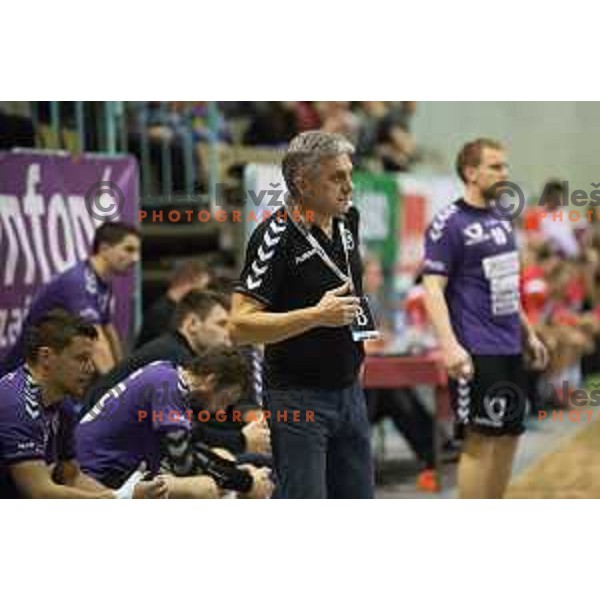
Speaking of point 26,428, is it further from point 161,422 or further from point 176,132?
point 176,132

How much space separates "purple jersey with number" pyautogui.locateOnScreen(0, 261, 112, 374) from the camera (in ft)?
18.2

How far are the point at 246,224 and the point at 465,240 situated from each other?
2.43ft

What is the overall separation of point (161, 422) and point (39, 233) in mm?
806

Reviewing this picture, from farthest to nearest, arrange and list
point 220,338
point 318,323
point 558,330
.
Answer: point 558,330
point 220,338
point 318,323

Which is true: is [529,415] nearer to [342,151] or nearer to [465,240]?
[465,240]

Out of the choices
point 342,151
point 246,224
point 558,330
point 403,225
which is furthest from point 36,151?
point 558,330

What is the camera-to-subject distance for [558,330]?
6.70 metres

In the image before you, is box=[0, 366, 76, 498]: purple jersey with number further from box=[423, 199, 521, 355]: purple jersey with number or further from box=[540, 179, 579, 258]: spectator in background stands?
box=[540, 179, 579, 258]: spectator in background stands

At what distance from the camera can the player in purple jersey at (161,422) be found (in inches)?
211

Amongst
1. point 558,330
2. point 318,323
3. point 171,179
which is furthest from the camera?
point 558,330

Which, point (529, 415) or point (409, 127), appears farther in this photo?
point (409, 127)

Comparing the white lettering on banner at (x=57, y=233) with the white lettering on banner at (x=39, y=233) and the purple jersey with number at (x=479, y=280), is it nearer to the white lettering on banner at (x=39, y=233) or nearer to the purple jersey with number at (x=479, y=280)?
the white lettering on banner at (x=39, y=233)

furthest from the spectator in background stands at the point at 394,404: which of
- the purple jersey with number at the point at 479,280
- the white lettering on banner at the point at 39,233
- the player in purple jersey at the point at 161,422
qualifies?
the white lettering on banner at the point at 39,233
